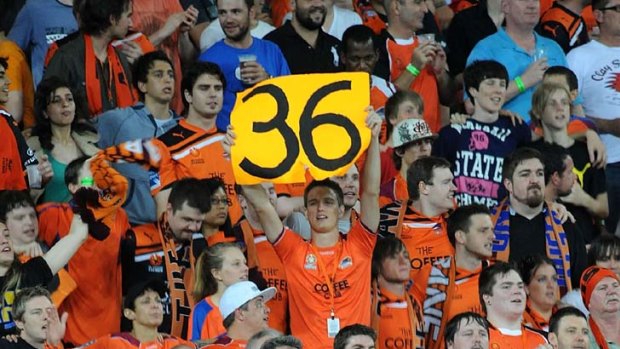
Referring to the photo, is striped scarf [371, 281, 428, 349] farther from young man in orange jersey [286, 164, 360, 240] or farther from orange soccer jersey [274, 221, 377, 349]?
young man in orange jersey [286, 164, 360, 240]

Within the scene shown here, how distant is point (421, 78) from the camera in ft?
46.3

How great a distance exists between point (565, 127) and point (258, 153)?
3.55 meters

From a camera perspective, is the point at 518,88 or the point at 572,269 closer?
the point at 572,269

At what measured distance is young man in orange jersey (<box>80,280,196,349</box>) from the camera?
10688 mm

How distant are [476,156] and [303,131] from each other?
2.64 meters

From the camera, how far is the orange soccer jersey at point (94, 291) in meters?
11.3

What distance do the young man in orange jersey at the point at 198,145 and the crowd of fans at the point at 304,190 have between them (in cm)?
1

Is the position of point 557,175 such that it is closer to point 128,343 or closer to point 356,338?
point 356,338

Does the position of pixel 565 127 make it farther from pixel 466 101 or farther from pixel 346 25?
pixel 346 25

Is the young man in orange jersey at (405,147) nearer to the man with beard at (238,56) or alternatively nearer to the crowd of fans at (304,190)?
the crowd of fans at (304,190)

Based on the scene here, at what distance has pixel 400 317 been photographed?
1160cm

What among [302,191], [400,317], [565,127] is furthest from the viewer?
[565,127]

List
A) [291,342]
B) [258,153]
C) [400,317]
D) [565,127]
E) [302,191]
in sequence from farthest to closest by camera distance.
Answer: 1. [565,127]
2. [302,191]
3. [400,317]
4. [258,153]
5. [291,342]

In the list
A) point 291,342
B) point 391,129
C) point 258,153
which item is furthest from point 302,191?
point 291,342
